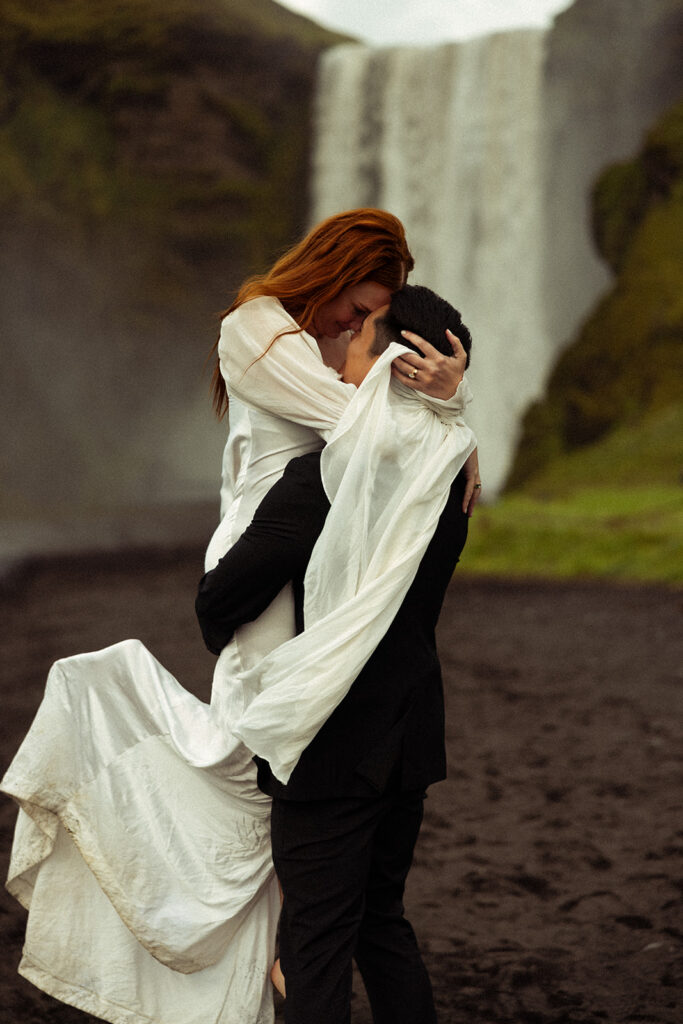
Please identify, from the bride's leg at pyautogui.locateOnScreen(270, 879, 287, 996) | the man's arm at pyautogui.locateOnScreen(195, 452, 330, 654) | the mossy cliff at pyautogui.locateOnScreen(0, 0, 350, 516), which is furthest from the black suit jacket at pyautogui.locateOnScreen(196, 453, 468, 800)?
the mossy cliff at pyautogui.locateOnScreen(0, 0, 350, 516)

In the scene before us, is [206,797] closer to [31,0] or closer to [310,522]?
[310,522]

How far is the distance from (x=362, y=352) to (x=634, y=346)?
20987 millimetres

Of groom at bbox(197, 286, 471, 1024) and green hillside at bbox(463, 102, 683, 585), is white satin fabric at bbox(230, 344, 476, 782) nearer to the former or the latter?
groom at bbox(197, 286, 471, 1024)

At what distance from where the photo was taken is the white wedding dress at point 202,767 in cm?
218

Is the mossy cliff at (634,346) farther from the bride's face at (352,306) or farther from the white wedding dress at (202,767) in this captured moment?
the bride's face at (352,306)

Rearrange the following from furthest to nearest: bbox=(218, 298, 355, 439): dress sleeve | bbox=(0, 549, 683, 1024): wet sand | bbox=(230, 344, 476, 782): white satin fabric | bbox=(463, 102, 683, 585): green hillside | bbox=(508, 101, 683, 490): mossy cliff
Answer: bbox=(508, 101, 683, 490): mossy cliff < bbox=(463, 102, 683, 585): green hillside < bbox=(0, 549, 683, 1024): wet sand < bbox=(218, 298, 355, 439): dress sleeve < bbox=(230, 344, 476, 782): white satin fabric

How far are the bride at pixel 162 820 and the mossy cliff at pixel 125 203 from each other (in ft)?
79.3

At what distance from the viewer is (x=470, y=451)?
2.34 meters

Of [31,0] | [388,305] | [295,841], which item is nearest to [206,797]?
[295,841]

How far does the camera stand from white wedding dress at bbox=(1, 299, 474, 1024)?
2180 mm

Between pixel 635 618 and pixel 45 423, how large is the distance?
64.8ft

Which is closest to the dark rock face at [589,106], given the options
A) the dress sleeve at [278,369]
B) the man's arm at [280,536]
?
the dress sleeve at [278,369]

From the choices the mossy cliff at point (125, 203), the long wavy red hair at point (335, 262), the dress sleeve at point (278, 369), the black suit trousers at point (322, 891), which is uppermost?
the mossy cliff at point (125, 203)

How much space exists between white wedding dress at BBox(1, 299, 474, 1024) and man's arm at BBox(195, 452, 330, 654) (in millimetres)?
75
